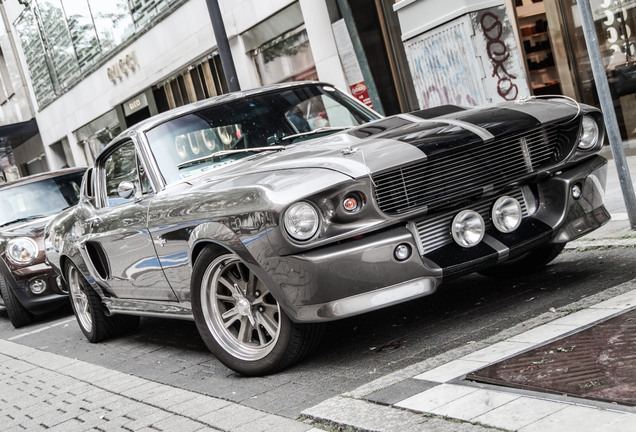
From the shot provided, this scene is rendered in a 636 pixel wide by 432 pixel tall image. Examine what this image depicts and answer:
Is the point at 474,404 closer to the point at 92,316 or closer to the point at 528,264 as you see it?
the point at 528,264

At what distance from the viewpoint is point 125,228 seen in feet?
19.9

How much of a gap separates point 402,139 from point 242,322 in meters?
1.38

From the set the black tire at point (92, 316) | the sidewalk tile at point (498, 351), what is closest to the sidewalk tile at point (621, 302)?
the sidewalk tile at point (498, 351)

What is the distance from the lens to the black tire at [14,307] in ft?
32.7

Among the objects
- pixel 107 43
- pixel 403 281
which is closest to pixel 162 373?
pixel 403 281

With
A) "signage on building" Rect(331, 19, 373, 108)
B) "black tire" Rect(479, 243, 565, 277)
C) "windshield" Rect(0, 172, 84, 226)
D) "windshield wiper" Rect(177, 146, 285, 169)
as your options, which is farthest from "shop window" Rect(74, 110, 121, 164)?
"black tire" Rect(479, 243, 565, 277)

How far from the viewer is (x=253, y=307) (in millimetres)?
4875

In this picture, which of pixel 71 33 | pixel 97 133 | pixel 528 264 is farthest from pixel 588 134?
pixel 71 33

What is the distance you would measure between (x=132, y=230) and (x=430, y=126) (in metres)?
2.30

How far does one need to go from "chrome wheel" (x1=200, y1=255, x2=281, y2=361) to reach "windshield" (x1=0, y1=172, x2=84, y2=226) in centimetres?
631

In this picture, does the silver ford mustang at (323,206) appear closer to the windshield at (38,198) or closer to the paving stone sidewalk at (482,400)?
the paving stone sidewalk at (482,400)

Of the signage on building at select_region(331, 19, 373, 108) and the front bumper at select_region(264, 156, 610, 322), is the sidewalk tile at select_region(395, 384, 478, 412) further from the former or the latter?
the signage on building at select_region(331, 19, 373, 108)

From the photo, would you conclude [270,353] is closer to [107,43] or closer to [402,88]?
[402,88]

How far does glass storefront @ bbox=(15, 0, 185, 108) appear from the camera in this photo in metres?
23.0
